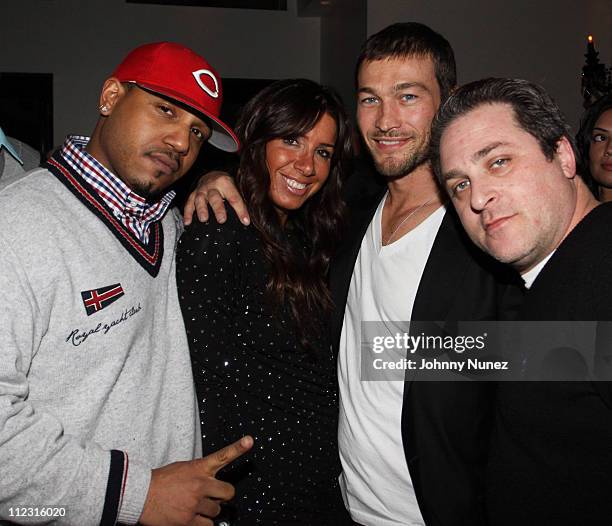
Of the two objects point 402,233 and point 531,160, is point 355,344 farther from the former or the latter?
point 531,160

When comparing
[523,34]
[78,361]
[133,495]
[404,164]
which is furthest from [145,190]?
[523,34]

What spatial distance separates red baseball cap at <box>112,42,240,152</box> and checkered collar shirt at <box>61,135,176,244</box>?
0.22m

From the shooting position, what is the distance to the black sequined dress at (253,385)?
1.57 m

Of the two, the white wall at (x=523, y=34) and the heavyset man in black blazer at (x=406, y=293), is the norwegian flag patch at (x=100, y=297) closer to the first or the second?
the heavyset man in black blazer at (x=406, y=293)

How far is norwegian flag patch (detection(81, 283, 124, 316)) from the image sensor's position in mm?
1262

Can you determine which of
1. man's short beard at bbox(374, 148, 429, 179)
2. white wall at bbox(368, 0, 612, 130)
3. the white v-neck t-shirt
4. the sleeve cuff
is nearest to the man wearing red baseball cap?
the sleeve cuff

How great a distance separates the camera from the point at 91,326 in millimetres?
1268

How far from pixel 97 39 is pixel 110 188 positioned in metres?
6.07

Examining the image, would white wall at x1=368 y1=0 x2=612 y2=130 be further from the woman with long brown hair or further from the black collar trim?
the black collar trim

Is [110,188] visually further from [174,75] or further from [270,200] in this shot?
[270,200]

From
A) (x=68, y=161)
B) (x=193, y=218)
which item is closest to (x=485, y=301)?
(x=193, y=218)

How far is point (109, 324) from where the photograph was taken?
1302 mm

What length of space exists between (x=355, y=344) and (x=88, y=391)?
2.79 feet

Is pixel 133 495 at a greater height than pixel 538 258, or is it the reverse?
pixel 538 258
